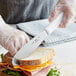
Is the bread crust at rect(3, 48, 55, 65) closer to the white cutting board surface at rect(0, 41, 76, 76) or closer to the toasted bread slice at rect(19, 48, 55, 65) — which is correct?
the toasted bread slice at rect(19, 48, 55, 65)

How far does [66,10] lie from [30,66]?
263 millimetres

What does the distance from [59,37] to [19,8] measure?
275mm

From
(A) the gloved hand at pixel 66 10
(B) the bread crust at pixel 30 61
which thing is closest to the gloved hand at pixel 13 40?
(B) the bread crust at pixel 30 61

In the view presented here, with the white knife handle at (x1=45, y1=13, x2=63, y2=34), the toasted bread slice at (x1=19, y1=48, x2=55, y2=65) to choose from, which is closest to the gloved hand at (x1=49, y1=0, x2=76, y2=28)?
the white knife handle at (x1=45, y1=13, x2=63, y2=34)

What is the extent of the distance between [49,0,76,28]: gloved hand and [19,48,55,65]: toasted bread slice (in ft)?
0.41

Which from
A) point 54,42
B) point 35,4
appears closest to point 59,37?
point 54,42

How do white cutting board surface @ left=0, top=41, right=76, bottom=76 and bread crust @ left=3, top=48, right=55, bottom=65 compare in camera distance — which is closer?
bread crust @ left=3, top=48, right=55, bottom=65

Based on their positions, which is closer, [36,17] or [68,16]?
[68,16]

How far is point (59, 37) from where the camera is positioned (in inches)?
47.2

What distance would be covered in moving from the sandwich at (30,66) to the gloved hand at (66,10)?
145mm

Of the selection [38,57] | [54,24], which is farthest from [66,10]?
[38,57]

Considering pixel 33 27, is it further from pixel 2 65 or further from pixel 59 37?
pixel 2 65

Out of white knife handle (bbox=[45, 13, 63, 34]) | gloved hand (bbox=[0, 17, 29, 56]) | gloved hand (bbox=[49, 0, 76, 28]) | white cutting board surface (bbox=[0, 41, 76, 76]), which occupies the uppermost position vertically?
gloved hand (bbox=[49, 0, 76, 28])

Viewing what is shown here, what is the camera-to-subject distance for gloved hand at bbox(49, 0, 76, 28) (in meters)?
0.97
